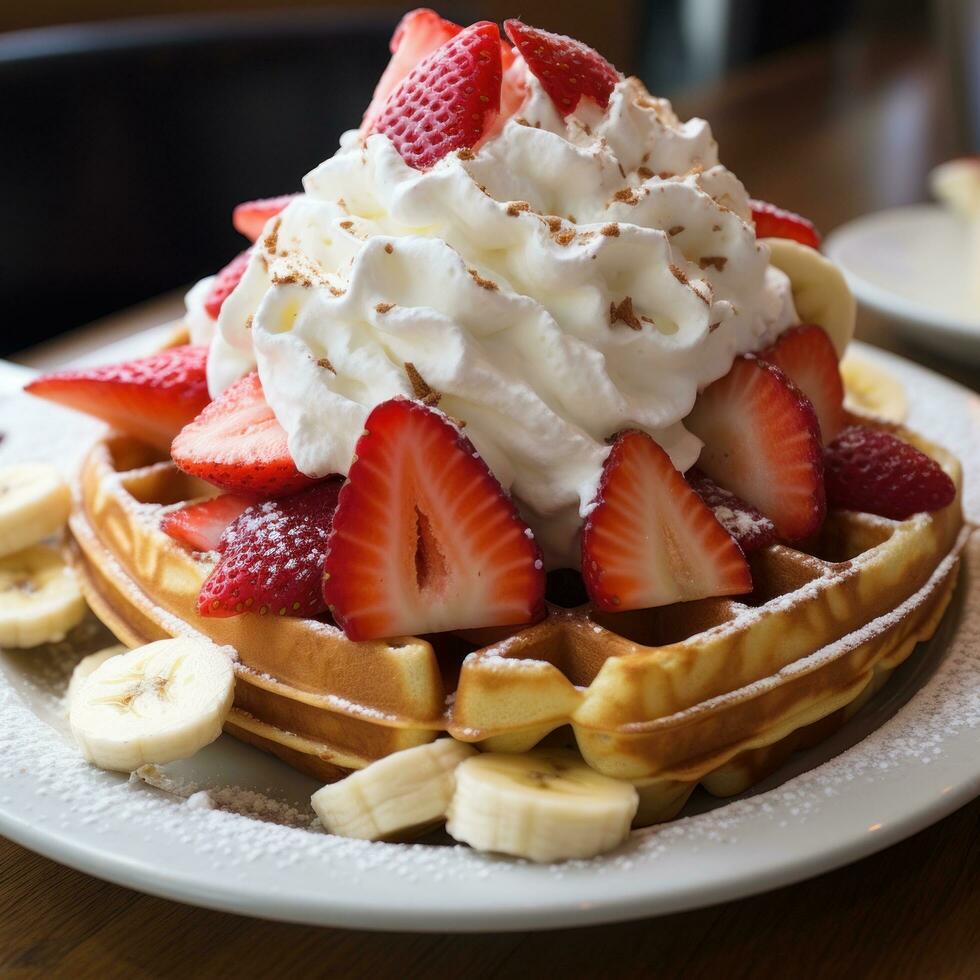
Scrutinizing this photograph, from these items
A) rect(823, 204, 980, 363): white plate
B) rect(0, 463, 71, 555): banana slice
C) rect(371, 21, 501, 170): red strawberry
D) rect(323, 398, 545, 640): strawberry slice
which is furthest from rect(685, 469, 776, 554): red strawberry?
rect(823, 204, 980, 363): white plate

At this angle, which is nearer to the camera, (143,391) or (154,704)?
(154,704)

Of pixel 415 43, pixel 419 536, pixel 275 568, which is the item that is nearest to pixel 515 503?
pixel 419 536

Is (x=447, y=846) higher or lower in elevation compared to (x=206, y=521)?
lower

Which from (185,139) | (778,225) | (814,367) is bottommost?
(185,139)

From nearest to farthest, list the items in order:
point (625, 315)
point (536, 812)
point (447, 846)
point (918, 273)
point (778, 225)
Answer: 1. point (536, 812)
2. point (447, 846)
3. point (625, 315)
4. point (778, 225)
5. point (918, 273)

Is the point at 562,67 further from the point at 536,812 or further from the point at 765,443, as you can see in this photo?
the point at 536,812

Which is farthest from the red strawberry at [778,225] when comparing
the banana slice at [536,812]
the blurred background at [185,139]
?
the blurred background at [185,139]

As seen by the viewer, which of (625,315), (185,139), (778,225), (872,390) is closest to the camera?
(625,315)
